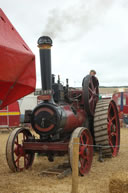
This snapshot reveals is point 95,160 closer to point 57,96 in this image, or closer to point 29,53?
point 57,96

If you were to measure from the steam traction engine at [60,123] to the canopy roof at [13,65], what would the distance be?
6.21 ft

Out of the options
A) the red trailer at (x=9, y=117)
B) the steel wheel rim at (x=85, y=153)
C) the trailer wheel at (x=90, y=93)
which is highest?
the trailer wheel at (x=90, y=93)

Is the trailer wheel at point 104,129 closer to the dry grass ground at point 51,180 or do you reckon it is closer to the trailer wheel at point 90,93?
the trailer wheel at point 90,93

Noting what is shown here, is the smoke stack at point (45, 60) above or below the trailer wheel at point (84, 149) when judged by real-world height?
above

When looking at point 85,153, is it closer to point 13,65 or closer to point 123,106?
point 13,65

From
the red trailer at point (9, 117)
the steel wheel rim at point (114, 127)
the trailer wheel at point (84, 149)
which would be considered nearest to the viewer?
the trailer wheel at point (84, 149)

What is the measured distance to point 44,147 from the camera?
487cm

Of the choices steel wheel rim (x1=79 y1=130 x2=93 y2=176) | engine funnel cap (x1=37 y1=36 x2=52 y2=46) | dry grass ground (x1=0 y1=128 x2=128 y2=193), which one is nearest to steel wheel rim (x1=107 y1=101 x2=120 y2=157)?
dry grass ground (x1=0 y1=128 x2=128 y2=193)

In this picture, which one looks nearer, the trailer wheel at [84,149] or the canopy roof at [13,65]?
the canopy roof at [13,65]

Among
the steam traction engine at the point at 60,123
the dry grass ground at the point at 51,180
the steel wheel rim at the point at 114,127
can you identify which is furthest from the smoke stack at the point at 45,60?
the steel wheel rim at the point at 114,127

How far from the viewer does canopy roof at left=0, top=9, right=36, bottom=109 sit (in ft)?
8.18

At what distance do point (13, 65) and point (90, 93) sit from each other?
3.86 m

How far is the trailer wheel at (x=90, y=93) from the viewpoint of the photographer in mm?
5879

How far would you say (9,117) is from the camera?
13047 mm
